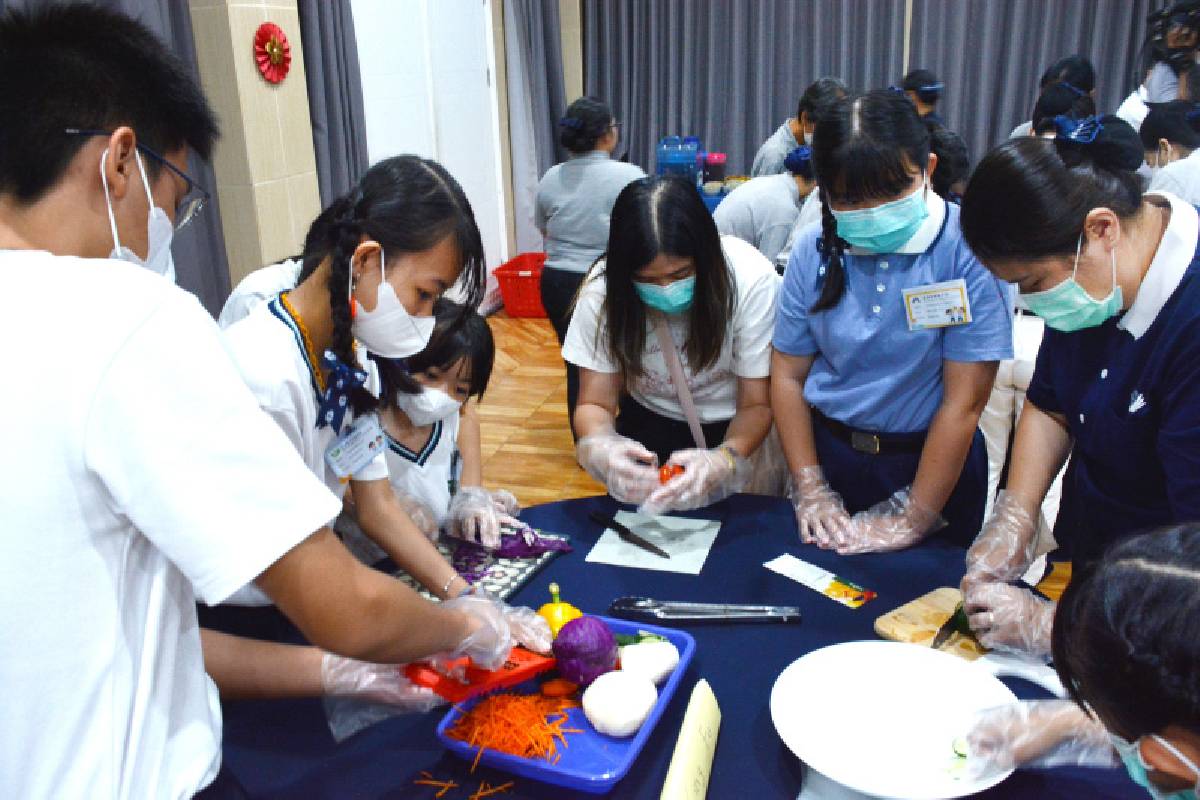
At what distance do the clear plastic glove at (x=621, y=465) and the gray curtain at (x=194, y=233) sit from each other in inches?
Answer: 61.6

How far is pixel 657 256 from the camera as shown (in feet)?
5.67

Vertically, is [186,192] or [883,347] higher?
[186,192]

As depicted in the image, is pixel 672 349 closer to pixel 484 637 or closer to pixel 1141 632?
pixel 484 637

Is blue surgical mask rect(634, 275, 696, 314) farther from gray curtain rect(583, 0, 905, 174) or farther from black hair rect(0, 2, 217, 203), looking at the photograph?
gray curtain rect(583, 0, 905, 174)

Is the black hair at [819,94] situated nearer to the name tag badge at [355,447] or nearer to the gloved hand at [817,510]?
the gloved hand at [817,510]

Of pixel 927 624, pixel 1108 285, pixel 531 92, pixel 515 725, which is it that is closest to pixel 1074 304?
pixel 1108 285

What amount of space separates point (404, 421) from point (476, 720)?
0.84m

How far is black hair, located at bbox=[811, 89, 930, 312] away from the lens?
5.03ft

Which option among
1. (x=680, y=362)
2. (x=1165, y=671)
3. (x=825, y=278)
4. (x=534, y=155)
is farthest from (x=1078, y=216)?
(x=534, y=155)

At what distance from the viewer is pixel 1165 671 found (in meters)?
0.66

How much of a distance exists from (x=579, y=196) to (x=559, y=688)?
9.82 ft

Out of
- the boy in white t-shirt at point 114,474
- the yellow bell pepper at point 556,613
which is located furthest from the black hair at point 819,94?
the boy in white t-shirt at point 114,474

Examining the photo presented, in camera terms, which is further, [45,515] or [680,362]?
[680,362]

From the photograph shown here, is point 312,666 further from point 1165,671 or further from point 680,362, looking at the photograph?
point 680,362
